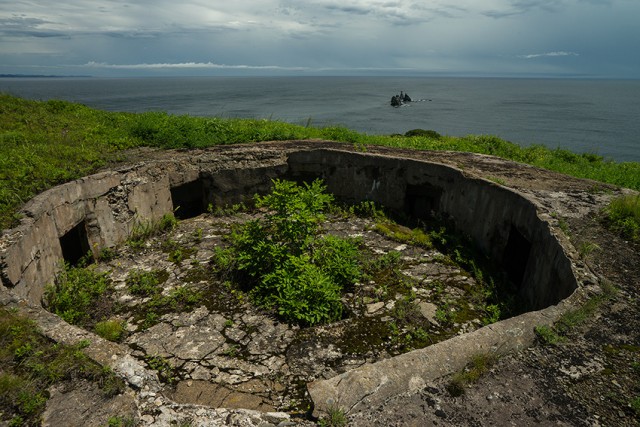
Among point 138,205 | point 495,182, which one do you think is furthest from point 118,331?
point 495,182

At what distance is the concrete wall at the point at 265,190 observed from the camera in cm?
589

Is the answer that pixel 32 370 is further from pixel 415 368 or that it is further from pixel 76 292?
pixel 415 368

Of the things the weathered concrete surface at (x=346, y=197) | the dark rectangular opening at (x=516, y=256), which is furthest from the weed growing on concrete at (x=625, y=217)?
the dark rectangular opening at (x=516, y=256)

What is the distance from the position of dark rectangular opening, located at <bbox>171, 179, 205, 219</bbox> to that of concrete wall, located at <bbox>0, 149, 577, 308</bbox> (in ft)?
0.09

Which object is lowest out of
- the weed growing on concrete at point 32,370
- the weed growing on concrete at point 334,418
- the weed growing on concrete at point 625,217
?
the weed growing on concrete at point 334,418

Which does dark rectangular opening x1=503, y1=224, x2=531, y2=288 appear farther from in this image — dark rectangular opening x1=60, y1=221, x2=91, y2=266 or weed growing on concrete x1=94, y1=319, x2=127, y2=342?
dark rectangular opening x1=60, y1=221, x2=91, y2=266

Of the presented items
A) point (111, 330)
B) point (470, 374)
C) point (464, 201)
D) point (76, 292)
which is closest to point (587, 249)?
point (470, 374)

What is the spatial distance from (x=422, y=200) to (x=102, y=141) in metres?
8.65

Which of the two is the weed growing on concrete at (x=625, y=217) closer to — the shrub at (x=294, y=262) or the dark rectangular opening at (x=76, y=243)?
the shrub at (x=294, y=262)

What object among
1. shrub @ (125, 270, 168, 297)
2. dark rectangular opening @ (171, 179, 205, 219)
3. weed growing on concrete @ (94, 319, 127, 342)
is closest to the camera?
weed growing on concrete @ (94, 319, 127, 342)

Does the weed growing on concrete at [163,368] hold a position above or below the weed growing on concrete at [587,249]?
below

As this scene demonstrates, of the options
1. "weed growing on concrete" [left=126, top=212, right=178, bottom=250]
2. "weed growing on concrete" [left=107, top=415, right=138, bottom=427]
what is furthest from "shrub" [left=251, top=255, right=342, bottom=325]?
"weed growing on concrete" [left=126, top=212, right=178, bottom=250]

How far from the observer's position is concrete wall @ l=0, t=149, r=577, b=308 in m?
5.89

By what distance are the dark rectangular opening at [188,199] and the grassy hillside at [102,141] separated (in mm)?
1330
